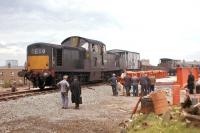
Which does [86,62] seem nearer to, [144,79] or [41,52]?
[41,52]

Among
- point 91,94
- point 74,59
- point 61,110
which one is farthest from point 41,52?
point 61,110

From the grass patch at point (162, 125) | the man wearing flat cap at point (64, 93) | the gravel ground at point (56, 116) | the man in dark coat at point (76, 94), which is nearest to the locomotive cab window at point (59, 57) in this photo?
the gravel ground at point (56, 116)

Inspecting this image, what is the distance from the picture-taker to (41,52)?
31.0 metres

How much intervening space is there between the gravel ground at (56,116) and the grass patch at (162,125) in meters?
0.72

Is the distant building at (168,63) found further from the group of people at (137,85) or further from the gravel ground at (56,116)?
the gravel ground at (56,116)

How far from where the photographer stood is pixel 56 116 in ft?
54.6

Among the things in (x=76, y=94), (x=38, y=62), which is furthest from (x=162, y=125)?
(x=38, y=62)

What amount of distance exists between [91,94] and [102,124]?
11458 millimetres

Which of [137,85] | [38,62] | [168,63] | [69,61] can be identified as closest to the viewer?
[137,85]

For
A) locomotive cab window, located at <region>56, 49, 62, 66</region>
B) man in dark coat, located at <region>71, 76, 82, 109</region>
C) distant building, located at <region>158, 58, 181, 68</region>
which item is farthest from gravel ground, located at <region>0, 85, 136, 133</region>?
distant building, located at <region>158, 58, 181, 68</region>

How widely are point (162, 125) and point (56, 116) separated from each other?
4569 millimetres

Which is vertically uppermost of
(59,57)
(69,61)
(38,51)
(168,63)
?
(168,63)

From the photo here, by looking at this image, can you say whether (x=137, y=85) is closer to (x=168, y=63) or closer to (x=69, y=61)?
(x=69, y=61)

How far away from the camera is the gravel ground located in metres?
13.9
